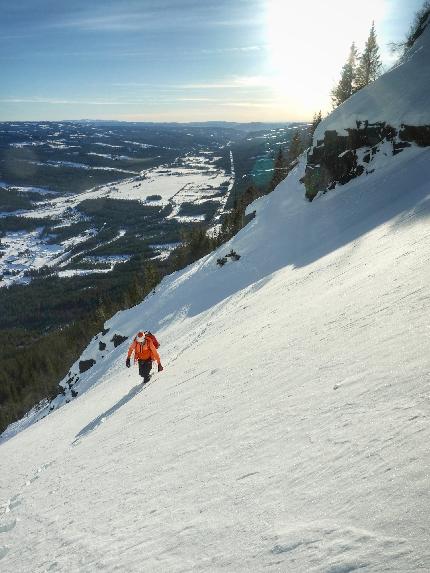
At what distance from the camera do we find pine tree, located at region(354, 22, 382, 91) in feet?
183

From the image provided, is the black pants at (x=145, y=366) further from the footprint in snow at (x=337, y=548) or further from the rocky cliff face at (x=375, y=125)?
the rocky cliff face at (x=375, y=125)

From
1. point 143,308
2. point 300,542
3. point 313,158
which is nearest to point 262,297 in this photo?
point 300,542

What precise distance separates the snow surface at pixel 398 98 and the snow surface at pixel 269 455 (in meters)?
16.6

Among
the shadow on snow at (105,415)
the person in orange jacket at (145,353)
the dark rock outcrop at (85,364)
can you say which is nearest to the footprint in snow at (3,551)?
the shadow on snow at (105,415)

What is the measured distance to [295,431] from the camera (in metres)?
5.96

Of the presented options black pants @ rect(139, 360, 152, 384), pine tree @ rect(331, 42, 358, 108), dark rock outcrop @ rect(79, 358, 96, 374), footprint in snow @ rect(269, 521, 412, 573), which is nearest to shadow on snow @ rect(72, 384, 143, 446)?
black pants @ rect(139, 360, 152, 384)

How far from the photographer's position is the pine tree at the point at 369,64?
5579 centimetres

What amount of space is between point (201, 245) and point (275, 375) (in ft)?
210

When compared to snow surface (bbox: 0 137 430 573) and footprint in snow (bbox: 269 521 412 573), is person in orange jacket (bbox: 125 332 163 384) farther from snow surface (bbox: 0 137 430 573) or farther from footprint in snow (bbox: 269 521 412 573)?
footprint in snow (bbox: 269 521 412 573)

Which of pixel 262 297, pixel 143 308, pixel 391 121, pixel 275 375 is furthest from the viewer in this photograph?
pixel 143 308

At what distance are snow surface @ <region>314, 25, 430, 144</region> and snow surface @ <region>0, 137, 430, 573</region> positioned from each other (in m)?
16.6

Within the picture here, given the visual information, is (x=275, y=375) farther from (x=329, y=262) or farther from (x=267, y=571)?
(x=329, y=262)

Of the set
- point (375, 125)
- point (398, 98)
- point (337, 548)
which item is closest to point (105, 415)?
point (337, 548)

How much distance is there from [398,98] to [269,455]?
3191 centimetres
